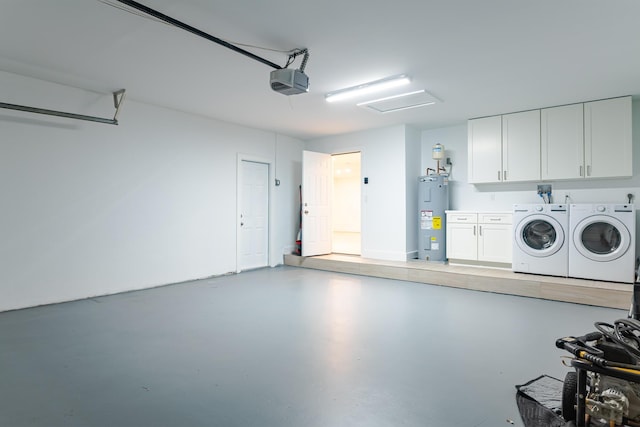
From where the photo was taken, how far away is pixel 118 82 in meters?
4.27

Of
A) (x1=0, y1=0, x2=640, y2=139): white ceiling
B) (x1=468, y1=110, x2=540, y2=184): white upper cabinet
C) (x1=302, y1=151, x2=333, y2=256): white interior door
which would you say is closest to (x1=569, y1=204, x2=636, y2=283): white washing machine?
(x1=468, y1=110, x2=540, y2=184): white upper cabinet

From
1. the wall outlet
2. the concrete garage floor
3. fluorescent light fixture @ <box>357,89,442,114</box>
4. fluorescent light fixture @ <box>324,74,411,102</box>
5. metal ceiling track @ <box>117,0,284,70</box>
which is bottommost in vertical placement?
the concrete garage floor

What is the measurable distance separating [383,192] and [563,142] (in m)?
2.84

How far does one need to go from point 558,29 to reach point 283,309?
3759 millimetres

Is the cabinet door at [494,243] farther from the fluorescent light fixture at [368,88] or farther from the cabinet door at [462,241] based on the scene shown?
the fluorescent light fixture at [368,88]

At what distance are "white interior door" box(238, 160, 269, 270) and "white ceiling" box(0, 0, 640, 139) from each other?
187cm

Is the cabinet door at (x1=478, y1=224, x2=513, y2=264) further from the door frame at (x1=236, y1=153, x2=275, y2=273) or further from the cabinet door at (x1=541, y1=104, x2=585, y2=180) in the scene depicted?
the door frame at (x1=236, y1=153, x2=275, y2=273)

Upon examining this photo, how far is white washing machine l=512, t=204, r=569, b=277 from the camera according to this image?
4.77m

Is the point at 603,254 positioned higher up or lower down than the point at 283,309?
higher up

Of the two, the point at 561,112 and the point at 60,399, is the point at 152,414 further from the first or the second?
the point at 561,112

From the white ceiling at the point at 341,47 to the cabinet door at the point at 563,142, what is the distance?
0.61 feet

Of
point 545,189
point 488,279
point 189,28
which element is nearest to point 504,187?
point 545,189

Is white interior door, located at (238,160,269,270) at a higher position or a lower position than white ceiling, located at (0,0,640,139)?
lower

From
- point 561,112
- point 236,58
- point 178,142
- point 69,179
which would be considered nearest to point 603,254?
point 561,112
